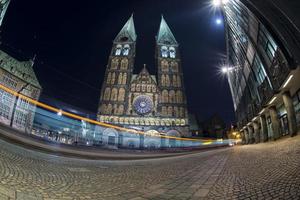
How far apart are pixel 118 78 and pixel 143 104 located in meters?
10.4

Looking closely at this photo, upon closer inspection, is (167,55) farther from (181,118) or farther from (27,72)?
(27,72)

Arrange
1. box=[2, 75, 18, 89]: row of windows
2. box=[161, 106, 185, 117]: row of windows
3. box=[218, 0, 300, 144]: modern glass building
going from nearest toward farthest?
box=[218, 0, 300, 144]: modern glass building → box=[2, 75, 18, 89]: row of windows → box=[161, 106, 185, 117]: row of windows

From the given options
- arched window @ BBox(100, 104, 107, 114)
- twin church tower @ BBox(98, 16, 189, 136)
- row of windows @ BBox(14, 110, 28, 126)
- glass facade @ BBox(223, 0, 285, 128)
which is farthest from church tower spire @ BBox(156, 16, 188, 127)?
A: row of windows @ BBox(14, 110, 28, 126)

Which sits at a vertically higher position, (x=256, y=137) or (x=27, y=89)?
(x=27, y=89)

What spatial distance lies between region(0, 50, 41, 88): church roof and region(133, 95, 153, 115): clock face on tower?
27.1 m

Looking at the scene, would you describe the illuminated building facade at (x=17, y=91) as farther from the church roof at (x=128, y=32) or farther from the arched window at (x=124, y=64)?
the church roof at (x=128, y=32)

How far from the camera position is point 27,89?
44281 millimetres

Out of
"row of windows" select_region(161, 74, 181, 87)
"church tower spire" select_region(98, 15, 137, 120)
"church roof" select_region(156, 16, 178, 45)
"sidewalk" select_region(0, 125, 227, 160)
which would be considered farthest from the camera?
"church roof" select_region(156, 16, 178, 45)

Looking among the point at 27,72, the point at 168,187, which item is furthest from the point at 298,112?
the point at 27,72

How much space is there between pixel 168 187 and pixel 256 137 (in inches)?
908

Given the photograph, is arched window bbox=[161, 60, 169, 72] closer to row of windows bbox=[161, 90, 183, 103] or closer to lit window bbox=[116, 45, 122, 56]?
row of windows bbox=[161, 90, 183, 103]

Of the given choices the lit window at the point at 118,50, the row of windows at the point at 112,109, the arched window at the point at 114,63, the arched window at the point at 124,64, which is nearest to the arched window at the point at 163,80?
the arched window at the point at 124,64

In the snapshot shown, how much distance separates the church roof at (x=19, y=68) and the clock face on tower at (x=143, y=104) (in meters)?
27.1

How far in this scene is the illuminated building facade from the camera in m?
36.3
